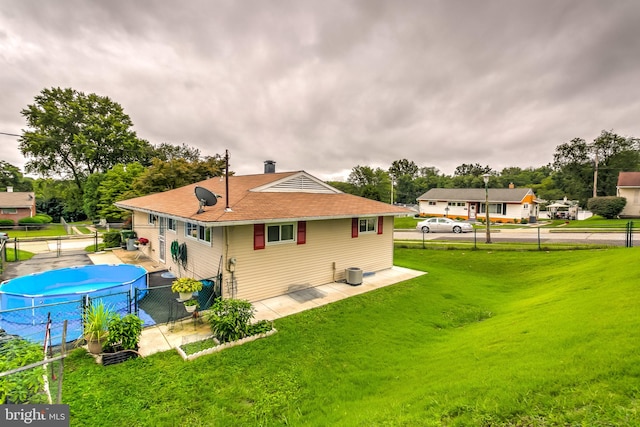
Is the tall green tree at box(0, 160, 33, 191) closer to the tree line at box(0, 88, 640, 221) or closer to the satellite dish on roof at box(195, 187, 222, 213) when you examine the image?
the tree line at box(0, 88, 640, 221)

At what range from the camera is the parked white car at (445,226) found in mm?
27078

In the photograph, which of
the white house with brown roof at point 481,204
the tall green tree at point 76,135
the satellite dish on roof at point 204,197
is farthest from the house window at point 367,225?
the tall green tree at point 76,135

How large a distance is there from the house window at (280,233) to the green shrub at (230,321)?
288cm

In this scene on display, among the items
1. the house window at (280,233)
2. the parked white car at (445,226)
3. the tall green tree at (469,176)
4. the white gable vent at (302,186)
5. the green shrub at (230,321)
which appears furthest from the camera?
the tall green tree at (469,176)

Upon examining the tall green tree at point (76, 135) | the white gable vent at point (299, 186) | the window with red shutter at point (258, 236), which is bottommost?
the window with red shutter at point (258, 236)

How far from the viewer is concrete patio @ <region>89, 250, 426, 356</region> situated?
22.3 ft

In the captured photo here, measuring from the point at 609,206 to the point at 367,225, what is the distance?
118 ft

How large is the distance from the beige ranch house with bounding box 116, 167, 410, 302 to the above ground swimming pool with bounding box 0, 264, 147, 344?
230 cm

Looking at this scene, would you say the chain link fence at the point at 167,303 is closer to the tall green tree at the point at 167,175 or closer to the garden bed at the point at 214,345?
the garden bed at the point at 214,345

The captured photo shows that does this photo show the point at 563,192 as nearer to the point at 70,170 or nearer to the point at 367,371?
the point at 367,371

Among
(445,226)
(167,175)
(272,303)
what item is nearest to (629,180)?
(445,226)

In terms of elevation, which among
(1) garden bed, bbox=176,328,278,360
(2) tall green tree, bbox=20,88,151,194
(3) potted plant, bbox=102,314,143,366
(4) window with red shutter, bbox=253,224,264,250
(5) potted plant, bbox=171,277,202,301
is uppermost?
(2) tall green tree, bbox=20,88,151,194

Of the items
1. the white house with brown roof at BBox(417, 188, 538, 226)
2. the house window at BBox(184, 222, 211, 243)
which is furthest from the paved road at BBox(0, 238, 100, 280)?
the white house with brown roof at BBox(417, 188, 538, 226)

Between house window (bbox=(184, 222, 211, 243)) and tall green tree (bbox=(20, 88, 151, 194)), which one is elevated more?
tall green tree (bbox=(20, 88, 151, 194))
